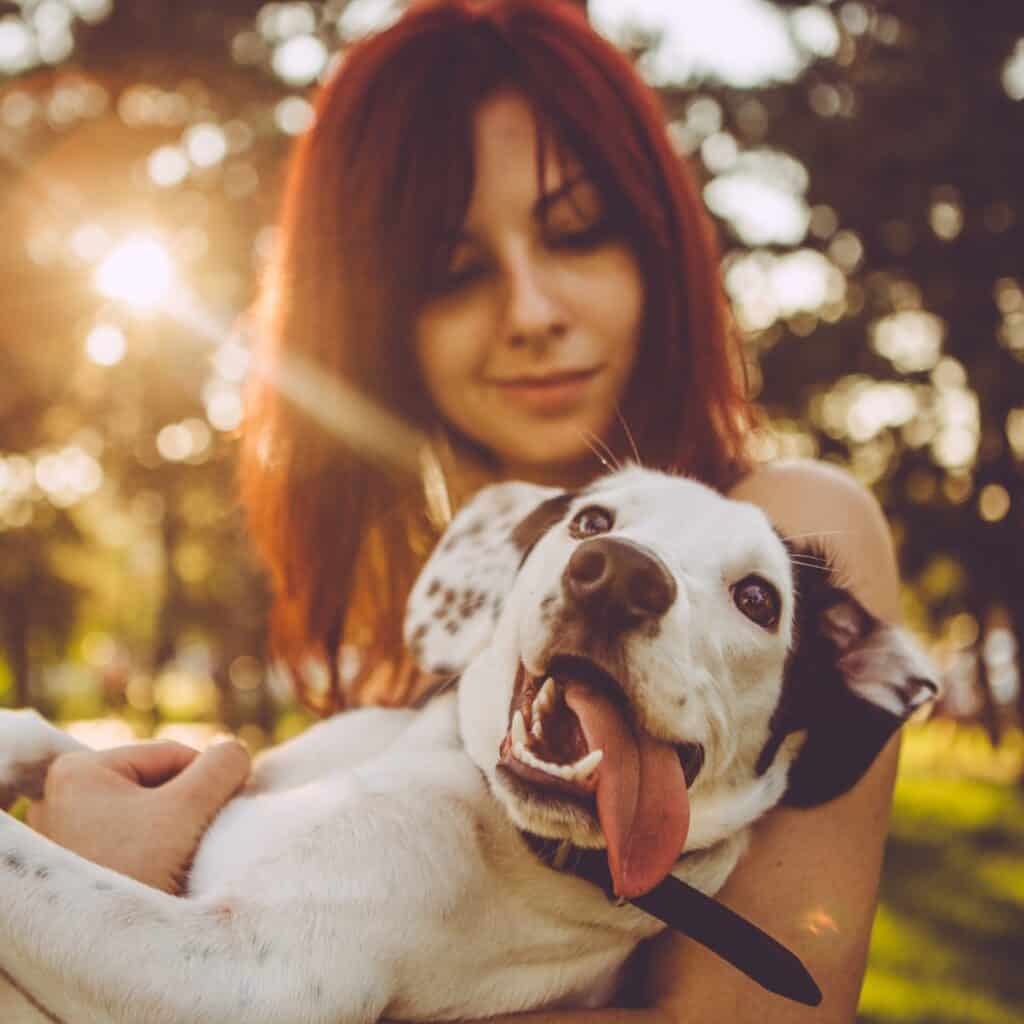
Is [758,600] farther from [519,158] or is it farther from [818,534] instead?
[519,158]

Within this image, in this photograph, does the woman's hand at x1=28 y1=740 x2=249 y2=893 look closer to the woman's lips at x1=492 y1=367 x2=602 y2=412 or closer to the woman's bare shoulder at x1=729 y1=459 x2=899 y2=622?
the woman's lips at x1=492 y1=367 x2=602 y2=412

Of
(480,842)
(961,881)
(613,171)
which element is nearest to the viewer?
(480,842)

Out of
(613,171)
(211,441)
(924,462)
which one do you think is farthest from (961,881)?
(613,171)

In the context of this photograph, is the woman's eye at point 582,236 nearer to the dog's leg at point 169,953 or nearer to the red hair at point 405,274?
the red hair at point 405,274

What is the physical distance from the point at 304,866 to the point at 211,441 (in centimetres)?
924

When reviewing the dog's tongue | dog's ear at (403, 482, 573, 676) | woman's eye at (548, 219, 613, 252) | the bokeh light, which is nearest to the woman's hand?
dog's ear at (403, 482, 573, 676)

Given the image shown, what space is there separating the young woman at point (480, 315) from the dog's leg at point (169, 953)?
50 cm

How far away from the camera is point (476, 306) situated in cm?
301

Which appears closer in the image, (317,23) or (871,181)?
(317,23)

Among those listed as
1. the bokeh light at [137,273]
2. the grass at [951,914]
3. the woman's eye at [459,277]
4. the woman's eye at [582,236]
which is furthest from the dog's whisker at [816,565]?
the bokeh light at [137,273]

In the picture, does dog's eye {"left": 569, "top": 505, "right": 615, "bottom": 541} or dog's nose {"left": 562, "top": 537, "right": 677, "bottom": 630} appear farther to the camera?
dog's eye {"left": 569, "top": 505, "right": 615, "bottom": 541}

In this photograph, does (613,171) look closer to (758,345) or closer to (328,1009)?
(328,1009)

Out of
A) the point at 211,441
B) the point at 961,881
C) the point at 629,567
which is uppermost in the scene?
the point at 629,567

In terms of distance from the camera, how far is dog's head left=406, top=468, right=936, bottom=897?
1.80 meters
